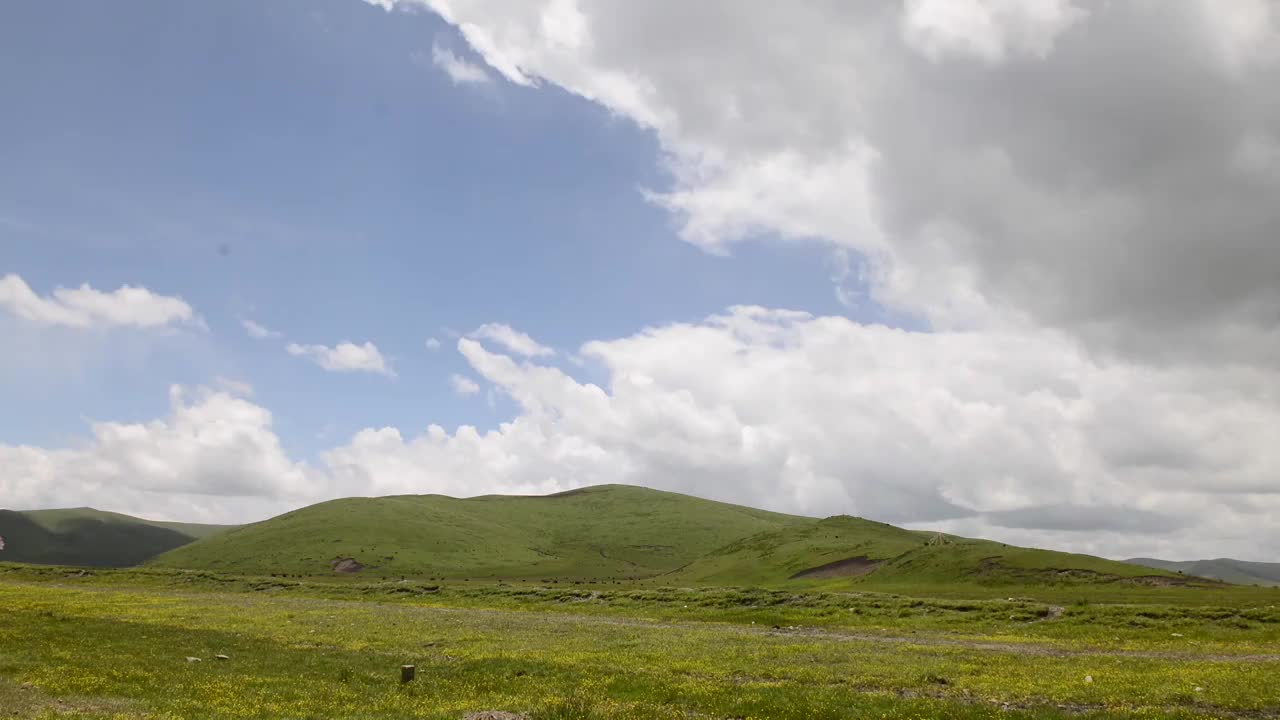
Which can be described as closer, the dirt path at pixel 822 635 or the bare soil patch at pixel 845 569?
the dirt path at pixel 822 635

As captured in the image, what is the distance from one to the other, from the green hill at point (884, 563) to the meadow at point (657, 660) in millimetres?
19750

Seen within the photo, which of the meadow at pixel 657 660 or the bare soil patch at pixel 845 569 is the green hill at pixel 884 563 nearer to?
the bare soil patch at pixel 845 569

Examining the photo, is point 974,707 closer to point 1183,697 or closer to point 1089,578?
point 1183,697

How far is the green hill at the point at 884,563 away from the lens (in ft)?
316

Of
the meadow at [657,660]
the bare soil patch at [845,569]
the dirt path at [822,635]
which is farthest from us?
the bare soil patch at [845,569]

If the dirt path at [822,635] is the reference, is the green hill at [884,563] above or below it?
above

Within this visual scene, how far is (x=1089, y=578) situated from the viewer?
303 ft

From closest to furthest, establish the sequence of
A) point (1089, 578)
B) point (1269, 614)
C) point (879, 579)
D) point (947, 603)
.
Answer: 1. point (1269, 614)
2. point (947, 603)
3. point (1089, 578)
4. point (879, 579)

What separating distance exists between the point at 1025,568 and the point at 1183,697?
8166 cm

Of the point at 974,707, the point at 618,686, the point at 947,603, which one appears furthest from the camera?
the point at 947,603

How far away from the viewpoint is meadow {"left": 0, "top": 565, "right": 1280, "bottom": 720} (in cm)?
2527

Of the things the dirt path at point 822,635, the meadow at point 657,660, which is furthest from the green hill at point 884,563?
the dirt path at point 822,635

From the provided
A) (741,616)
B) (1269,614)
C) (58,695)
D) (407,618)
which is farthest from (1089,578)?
(58,695)

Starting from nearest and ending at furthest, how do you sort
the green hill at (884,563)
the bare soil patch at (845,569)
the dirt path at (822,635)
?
the dirt path at (822,635)
the green hill at (884,563)
the bare soil patch at (845,569)
